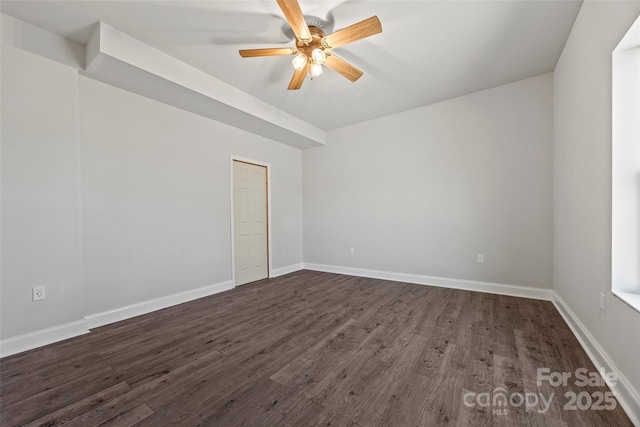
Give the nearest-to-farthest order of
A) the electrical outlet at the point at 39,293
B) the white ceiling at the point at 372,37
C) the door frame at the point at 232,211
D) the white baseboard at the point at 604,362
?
the white baseboard at the point at 604,362
the white ceiling at the point at 372,37
the electrical outlet at the point at 39,293
the door frame at the point at 232,211

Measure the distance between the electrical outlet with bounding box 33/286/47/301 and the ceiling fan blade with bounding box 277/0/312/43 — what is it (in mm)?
3144

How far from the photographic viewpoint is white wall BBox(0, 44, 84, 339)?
2113mm

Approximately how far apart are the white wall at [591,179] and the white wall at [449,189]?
0.44m

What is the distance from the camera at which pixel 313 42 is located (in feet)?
7.31

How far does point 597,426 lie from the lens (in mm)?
1302

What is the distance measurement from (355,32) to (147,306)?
363 centimetres

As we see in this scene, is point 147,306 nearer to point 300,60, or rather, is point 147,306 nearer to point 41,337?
point 41,337

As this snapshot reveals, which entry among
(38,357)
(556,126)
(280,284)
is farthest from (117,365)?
(556,126)

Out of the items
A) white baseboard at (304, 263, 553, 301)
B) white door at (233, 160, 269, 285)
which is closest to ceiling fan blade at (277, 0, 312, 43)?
white door at (233, 160, 269, 285)

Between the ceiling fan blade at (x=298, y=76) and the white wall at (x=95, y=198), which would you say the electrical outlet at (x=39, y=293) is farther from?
the ceiling fan blade at (x=298, y=76)

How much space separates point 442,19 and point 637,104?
1523 mm

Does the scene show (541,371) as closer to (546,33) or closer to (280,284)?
(546,33)

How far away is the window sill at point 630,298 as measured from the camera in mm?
1327

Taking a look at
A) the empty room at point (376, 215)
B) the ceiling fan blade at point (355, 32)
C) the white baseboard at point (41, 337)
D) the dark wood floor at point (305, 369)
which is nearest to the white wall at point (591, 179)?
the empty room at point (376, 215)
